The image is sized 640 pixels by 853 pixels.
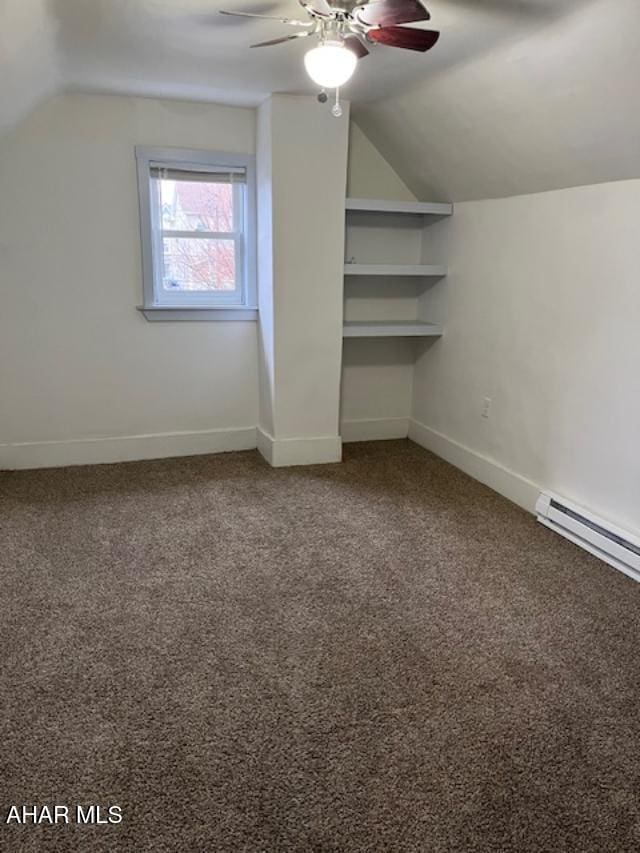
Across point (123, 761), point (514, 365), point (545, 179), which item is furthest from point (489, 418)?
point (123, 761)

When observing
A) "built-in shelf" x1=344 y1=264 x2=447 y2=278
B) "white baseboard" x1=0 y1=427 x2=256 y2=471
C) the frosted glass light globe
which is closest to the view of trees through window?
"built-in shelf" x1=344 y1=264 x2=447 y2=278

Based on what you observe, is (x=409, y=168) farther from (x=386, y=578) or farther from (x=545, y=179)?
(x=386, y=578)

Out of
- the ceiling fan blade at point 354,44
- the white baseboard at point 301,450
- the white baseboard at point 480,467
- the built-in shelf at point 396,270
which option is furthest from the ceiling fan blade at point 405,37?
the white baseboard at point 301,450

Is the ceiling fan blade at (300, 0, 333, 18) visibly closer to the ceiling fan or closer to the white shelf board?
the ceiling fan

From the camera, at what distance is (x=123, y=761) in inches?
67.9

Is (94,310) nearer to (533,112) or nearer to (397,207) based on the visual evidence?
(397,207)

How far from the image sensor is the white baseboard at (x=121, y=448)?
391cm

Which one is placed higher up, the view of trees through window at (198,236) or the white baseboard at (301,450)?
the view of trees through window at (198,236)

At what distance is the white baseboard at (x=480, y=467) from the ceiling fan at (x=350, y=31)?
7.51 ft

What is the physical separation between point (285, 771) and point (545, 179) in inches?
Answer: 114

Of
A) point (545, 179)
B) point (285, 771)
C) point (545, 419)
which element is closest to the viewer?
point (285, 771)

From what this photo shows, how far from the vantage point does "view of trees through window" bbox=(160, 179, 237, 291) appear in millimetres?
3881

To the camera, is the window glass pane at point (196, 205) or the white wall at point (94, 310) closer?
the white wall at point (94, 310)

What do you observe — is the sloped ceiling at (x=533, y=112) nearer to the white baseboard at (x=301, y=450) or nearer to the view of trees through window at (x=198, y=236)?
the view of trees through window at (x=198, y=236)
